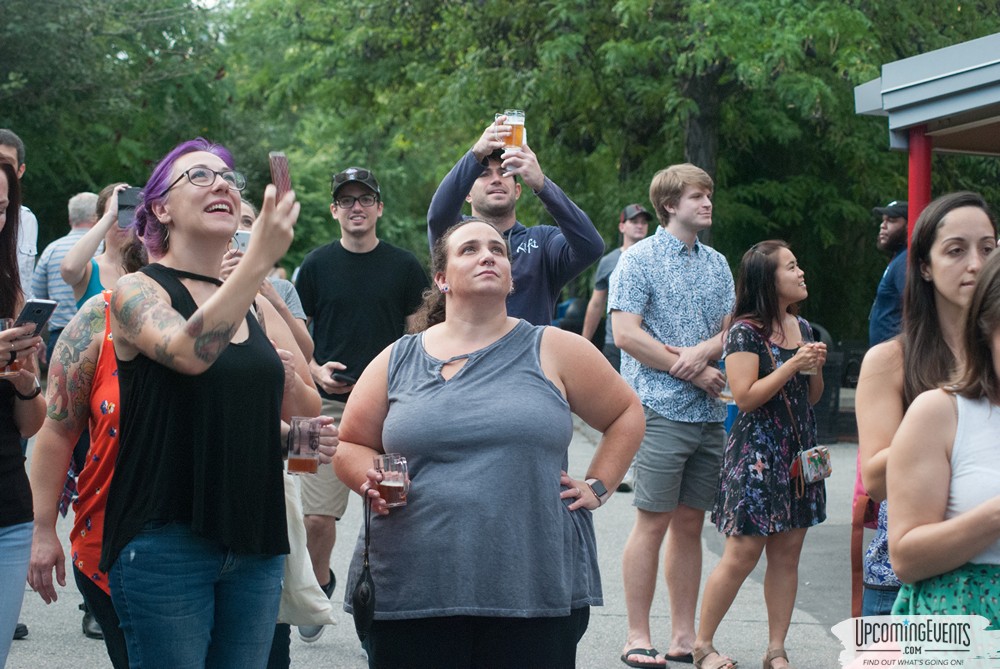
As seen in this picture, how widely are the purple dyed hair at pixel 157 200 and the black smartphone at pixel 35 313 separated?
1.17 feet

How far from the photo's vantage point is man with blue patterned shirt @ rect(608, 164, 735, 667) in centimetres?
620

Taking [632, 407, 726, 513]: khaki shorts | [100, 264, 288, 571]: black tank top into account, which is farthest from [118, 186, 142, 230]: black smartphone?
[632, 407, 726, 513]: khaki shorts

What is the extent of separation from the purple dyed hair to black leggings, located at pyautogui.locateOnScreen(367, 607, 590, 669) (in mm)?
1236

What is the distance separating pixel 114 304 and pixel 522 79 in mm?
13649

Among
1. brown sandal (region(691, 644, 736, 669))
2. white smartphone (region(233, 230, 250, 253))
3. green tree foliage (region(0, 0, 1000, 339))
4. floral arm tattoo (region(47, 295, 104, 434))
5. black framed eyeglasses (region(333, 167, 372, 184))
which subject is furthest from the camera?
green tree foliage (region(0, 0, 1000, 339))

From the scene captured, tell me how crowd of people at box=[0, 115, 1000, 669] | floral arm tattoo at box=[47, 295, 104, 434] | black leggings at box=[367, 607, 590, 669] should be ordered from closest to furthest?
crowd of people at box=[0, 115, 1000, 669] < floral arm tattoo at box=[47, 295, 104, 434] < black leggings at box=[367, 607, 590, 669]

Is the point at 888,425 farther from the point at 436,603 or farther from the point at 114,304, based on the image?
the point at 114,304

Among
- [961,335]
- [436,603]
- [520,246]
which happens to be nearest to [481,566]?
[436,603]

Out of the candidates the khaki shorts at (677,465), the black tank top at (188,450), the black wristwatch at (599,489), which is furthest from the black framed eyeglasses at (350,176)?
the black tank top at (188,450)

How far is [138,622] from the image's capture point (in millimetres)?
3352

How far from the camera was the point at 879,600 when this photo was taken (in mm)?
4324

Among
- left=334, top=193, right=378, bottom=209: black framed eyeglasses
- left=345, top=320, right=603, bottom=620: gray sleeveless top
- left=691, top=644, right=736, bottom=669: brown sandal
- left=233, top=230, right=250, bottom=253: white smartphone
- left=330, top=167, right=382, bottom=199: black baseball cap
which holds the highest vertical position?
left=330, top=167, right=382, bottom=199: black baseball cap

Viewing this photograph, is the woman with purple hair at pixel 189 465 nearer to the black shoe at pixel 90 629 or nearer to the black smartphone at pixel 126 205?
the black smartphone at pixel 126 205

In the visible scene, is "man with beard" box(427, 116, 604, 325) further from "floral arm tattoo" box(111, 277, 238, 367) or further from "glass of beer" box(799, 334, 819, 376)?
"floral arm tattoo" box(111, 277, 238, 367)
